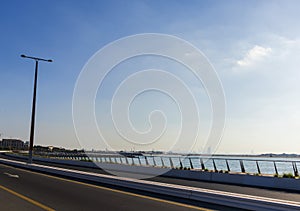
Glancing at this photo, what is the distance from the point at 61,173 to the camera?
2247 cm

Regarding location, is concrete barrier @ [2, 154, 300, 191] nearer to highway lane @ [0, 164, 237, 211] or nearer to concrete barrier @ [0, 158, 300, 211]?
concrete barrier @ [0, 158, 300, 211]

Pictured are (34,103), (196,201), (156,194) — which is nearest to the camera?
(196,201)

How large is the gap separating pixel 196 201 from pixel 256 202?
2336mm

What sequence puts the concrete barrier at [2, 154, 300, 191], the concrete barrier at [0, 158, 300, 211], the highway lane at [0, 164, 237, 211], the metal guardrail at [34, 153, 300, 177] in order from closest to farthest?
the concrete barrier at [0, 158, 300, 211]
the highway lane at [0, 164, 237, 211]
the concrete barrier at [2, 154, 300, 191]
the metal guardrail at [34, 153, 300, 177]

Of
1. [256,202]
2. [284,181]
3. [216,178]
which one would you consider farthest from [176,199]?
[216,178]

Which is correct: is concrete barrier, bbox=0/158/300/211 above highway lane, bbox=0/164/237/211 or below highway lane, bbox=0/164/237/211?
above

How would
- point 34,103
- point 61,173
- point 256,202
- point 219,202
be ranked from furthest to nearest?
point 34,103, point 61,173, point 219,202, point 256,202

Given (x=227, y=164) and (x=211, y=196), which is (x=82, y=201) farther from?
(x=227, y=164)

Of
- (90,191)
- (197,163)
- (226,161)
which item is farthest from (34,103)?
(90,191)

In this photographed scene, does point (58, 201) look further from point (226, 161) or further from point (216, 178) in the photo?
point (226, 161)

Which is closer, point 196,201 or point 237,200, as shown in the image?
point 237,200

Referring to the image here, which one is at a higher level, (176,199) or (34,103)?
(34,103)

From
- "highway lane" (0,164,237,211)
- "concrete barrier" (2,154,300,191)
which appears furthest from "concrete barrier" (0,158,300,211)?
"concrete barrier" (2,154,300,191)

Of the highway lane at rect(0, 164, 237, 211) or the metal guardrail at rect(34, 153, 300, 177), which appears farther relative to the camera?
the metal guardrail at rect(34, 153, 300, 177)
